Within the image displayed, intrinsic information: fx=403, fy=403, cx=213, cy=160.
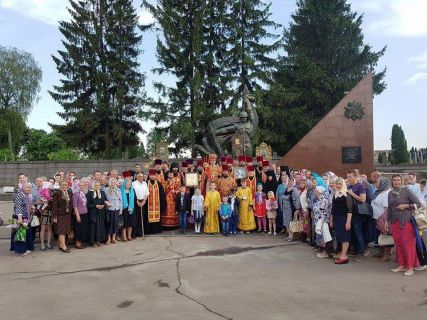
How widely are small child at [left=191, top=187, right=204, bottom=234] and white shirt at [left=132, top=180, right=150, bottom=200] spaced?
119 centimetres

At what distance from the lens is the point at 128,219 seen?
9.57 m

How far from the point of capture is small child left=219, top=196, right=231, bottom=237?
9.84m

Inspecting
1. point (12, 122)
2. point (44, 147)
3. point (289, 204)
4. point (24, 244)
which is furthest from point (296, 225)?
point (44, 147)

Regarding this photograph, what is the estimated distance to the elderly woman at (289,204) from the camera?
9.12 m

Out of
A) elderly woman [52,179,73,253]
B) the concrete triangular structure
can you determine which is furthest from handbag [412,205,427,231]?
the concrete triangular structure

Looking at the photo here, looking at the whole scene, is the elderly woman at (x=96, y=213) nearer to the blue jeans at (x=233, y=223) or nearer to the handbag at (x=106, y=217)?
the handbag at (x=106, y=217)

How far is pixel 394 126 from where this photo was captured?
3200 centimetres

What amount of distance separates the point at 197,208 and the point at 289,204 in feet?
7.64

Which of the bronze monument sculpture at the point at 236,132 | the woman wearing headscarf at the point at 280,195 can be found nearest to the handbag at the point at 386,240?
the woman wearing headscarf at the point at 280,195

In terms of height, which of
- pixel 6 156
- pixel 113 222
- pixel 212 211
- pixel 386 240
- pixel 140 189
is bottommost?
pixel 386 240

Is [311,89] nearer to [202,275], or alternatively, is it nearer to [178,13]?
[178,13]

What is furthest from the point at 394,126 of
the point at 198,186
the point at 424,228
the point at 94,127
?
the point at 424,228

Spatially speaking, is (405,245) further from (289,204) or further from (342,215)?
(289,204)

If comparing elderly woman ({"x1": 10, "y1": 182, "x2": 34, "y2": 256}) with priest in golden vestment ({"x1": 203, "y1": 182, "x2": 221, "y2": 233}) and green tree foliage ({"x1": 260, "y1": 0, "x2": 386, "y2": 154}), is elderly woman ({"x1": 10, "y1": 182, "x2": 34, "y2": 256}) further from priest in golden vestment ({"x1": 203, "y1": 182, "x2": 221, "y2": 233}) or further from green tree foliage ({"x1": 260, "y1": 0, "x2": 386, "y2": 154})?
green tree foliage ({"x1": 260, "y1": 0, "x2": 386, "y2": 154})
